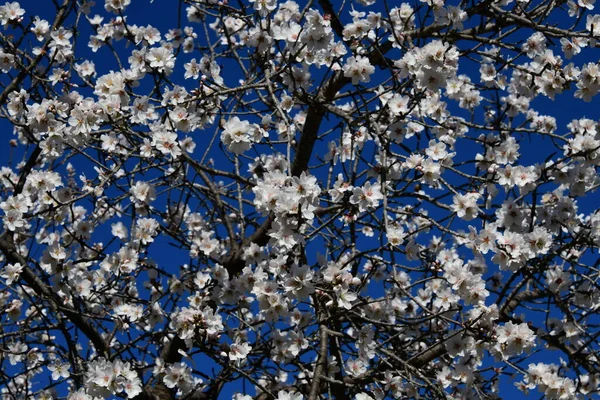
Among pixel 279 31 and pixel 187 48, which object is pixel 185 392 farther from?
pixel 187 48

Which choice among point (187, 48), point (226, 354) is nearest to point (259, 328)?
point (226, 354)

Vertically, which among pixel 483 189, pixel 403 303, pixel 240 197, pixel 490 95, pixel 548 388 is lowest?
pixel 548 388

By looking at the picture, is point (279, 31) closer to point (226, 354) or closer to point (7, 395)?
point (226, 354)

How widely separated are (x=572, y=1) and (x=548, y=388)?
2078 mm

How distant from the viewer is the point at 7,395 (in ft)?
17.0

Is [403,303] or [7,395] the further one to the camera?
[403,303]

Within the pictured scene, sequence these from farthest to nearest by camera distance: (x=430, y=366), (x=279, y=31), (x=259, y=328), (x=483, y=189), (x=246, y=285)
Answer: (x=259, y=328) → (x=430, y=366) → (x=246, y=285) → (x=483, y=189) → (x=279, y=31)

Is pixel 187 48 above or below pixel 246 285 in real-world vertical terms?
above

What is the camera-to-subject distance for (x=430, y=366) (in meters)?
5.09

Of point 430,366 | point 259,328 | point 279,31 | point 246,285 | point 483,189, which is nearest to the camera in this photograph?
point 279,31

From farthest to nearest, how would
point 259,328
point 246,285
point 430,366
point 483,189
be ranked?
1. point 259,328
2. point 430,366
3. point 246,285
4. point 483,189

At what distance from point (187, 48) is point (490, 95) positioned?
88.0 inches

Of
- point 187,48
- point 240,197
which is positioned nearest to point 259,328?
point 240,197

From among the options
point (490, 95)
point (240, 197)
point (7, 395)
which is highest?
point (490, 95)
